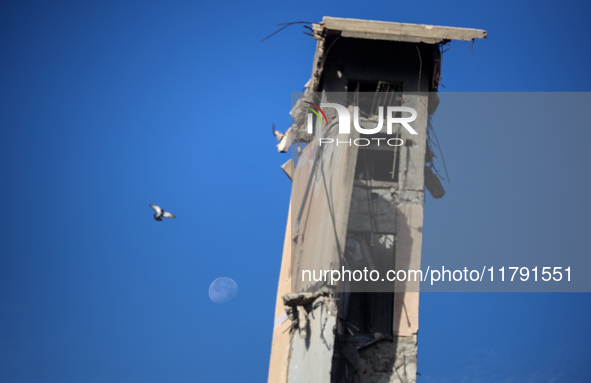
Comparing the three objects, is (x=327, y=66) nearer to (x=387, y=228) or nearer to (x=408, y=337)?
(x=387, y=228)

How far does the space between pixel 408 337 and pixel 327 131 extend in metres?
4.20

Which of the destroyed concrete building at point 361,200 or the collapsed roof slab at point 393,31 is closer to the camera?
the destroyed concrete building at point 361,200

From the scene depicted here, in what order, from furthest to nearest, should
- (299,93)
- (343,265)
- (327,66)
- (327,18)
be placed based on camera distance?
(299,93), (327,66), (327,18), (343,265)

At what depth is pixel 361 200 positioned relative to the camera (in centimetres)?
1340

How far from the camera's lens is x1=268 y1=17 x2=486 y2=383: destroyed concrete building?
11359mm

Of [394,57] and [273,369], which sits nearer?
[394,57]

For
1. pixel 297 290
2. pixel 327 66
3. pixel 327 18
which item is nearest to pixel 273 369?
pixel 297 290

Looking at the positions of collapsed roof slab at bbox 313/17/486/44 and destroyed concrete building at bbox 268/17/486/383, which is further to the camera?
collapsed roof slab at bbox 313/17/486/44

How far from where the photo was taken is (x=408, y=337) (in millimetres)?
12961

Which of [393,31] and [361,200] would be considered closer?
[393,31]

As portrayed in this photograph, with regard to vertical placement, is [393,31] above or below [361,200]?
above

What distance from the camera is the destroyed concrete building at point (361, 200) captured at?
37.3 feet

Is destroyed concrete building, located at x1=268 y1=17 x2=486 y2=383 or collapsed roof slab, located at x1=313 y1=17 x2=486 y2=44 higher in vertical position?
collapsed roof slab, located at x1=313 y1=17 x2=486 y2=44

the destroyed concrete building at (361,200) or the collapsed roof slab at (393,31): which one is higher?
the collapsed roof slab at (393,31)
